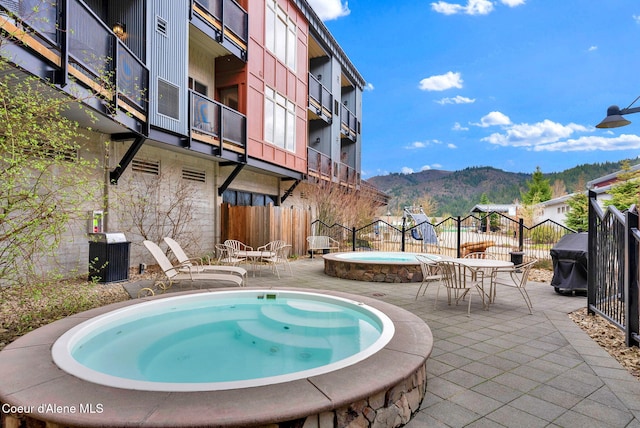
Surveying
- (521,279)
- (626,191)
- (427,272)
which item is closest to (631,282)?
(521,279)

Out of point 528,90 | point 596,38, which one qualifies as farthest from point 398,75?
point 596,38

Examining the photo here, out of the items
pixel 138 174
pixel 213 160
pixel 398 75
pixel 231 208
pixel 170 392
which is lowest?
pixel 170 392

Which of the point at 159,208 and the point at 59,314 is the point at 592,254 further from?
the point at 159,208

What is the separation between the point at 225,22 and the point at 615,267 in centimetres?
989

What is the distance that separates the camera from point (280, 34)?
1223cm


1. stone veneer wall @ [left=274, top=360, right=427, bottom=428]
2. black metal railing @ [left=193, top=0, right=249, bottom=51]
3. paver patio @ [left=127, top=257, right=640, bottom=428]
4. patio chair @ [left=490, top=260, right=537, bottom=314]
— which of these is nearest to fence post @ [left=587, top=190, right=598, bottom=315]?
paver patio @ [left=127, top=257, right=640, bottom=428]

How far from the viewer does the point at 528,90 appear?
105 meters

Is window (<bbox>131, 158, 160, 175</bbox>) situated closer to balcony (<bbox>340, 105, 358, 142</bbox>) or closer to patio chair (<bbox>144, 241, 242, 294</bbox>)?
patio chair (<bbox>144, 241, 242, 294</bbox>)

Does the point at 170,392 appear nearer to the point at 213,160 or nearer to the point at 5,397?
the point at 5,397

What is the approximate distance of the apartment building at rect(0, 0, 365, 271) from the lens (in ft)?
15.8

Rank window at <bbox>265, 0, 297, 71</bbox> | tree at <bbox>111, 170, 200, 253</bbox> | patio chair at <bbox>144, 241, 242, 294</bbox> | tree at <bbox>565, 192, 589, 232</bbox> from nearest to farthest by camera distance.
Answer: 1. patio chair at <bbox>144, 241, 242, 294</bbox>
2. tree at <bbox>111, 170, 200, 253</bbox>
3. window at <bbox>265, 0, 297, 71</bbox>
4. tree at <bbox>565, 192, 589, 232</bbox>

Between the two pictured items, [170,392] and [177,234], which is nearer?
[170,392]

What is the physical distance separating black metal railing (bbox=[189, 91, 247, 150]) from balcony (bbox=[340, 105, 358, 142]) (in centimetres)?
924

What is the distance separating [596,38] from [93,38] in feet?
273
